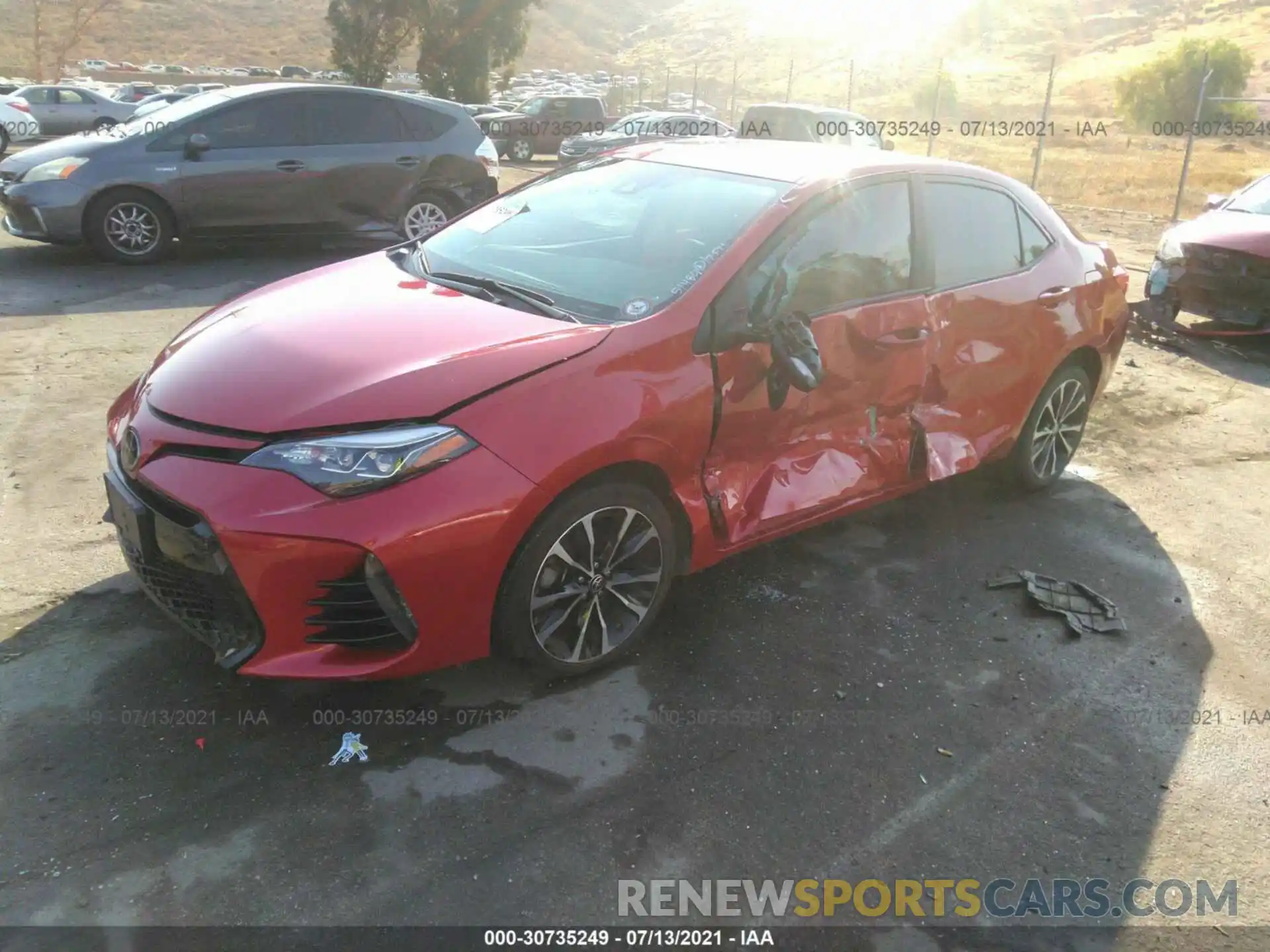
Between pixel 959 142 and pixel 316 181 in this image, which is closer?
pixel 316 181

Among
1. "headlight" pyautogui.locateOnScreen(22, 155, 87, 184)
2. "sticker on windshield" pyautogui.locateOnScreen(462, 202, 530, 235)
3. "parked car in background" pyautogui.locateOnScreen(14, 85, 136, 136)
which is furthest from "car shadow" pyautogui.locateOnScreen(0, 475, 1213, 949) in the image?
"parked car in background" pyautogui.locateOnScreen(14, 85, 136, 136)

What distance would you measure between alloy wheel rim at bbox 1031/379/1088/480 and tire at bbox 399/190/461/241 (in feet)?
21.0

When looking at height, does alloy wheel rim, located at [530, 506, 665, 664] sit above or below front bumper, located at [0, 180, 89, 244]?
below

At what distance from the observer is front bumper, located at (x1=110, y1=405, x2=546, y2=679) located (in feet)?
8.97

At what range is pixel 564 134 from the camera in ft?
85.8

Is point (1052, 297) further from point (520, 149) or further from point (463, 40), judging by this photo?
point (463, 40)

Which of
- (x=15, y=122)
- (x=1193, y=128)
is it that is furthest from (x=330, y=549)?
(x=15, y=122)

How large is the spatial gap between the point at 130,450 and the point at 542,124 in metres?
24.6

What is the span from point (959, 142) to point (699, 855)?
38017 millimetres

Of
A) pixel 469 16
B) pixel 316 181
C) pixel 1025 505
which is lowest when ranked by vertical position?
pixel 1025 505

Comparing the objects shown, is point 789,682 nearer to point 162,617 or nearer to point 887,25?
point 162,617

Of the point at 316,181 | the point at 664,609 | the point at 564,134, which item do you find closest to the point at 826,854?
the point at 664,609

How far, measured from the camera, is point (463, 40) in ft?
125

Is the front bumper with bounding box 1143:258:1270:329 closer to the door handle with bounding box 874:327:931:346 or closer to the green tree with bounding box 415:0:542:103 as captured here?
the door handle with bounding box 874:327:931:346
